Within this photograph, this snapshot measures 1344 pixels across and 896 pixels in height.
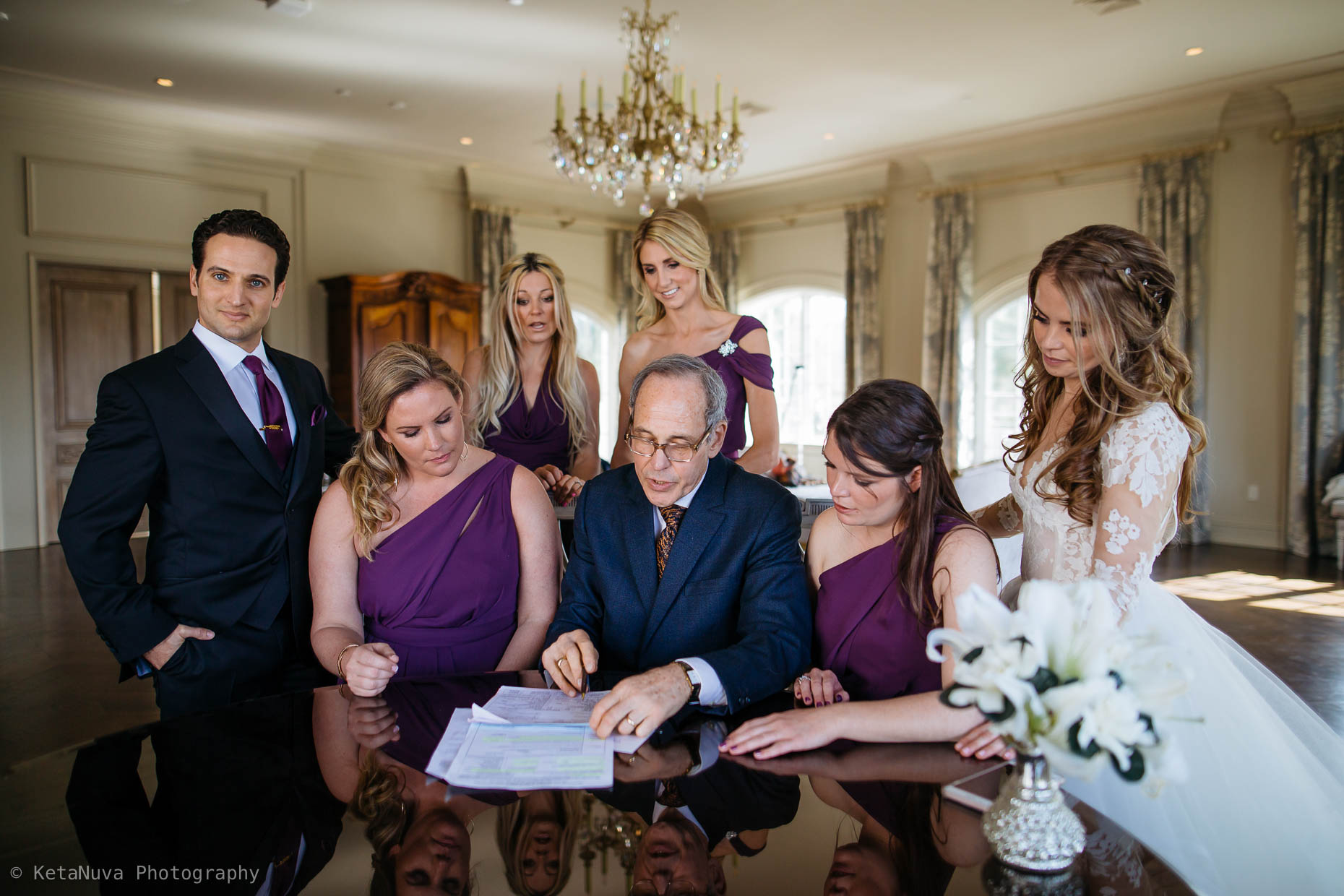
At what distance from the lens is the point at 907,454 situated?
5.80ft

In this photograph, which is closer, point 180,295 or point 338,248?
point 180,295

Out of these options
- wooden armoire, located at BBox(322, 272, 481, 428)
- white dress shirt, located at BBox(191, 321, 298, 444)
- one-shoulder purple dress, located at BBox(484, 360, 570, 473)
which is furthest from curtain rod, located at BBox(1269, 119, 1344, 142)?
white dress shirt, located at BBox(191, 321, 298, 444)

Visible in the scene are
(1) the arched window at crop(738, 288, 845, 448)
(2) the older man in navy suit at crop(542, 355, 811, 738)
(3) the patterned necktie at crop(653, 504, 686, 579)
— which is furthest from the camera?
(1) the arched window at crop(738, 288, 845, 448)

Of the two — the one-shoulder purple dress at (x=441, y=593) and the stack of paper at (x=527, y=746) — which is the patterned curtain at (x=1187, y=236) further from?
the stack of paper at (x=527, y=746)

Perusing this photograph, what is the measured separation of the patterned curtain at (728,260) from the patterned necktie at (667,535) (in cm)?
969

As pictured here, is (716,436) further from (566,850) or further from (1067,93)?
(1067,93)

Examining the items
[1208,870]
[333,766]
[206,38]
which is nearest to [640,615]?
[333,766]

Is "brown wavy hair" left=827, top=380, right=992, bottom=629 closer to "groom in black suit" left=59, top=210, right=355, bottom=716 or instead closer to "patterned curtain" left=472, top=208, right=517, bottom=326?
"groom in black suit" left=59, top=210, right=355, bottom=716

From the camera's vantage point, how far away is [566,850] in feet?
3.84

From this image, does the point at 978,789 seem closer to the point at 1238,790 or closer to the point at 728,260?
the point at 1238,790

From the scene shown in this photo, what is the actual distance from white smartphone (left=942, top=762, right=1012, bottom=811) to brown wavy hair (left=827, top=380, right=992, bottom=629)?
0.40m

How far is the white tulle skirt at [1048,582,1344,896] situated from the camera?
62.2 inches

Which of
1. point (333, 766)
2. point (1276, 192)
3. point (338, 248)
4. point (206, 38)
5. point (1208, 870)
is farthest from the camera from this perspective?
point (338, 248)

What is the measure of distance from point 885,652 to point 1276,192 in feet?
26.0
